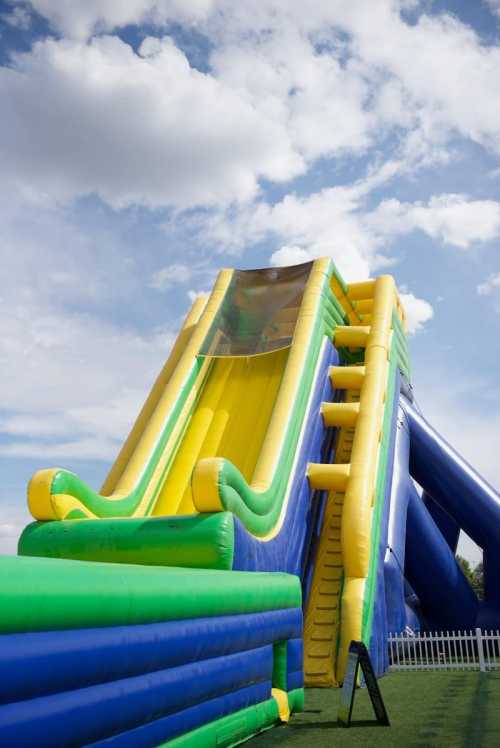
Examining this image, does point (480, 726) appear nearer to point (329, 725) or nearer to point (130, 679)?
point (329, 725)

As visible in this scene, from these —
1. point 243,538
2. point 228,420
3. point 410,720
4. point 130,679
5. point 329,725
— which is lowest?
point 130,679

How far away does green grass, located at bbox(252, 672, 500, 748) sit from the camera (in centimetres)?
448

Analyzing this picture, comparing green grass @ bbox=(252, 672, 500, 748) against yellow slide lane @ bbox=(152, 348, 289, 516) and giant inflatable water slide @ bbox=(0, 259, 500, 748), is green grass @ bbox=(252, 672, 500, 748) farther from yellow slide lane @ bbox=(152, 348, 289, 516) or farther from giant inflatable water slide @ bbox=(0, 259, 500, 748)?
yellow slide lane @ bbox=(152, 348, 289, 516)

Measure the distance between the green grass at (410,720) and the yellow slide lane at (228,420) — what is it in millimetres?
2368

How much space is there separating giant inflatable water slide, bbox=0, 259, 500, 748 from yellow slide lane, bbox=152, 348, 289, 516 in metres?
0.02

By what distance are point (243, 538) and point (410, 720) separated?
Answer: 5.60 ft

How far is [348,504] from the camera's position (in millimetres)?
7449

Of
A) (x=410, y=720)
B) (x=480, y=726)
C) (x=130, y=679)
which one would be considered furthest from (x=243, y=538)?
(x=130, y=679)

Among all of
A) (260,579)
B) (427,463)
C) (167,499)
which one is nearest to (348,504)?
(167,499)

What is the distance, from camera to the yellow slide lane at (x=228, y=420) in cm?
784

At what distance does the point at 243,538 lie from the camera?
5.56 m

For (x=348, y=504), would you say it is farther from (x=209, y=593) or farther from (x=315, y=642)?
(x=209, y=593)

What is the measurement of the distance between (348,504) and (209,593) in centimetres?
350

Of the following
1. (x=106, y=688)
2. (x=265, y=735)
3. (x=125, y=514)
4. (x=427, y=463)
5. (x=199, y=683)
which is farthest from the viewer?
(x=427, y=463)
